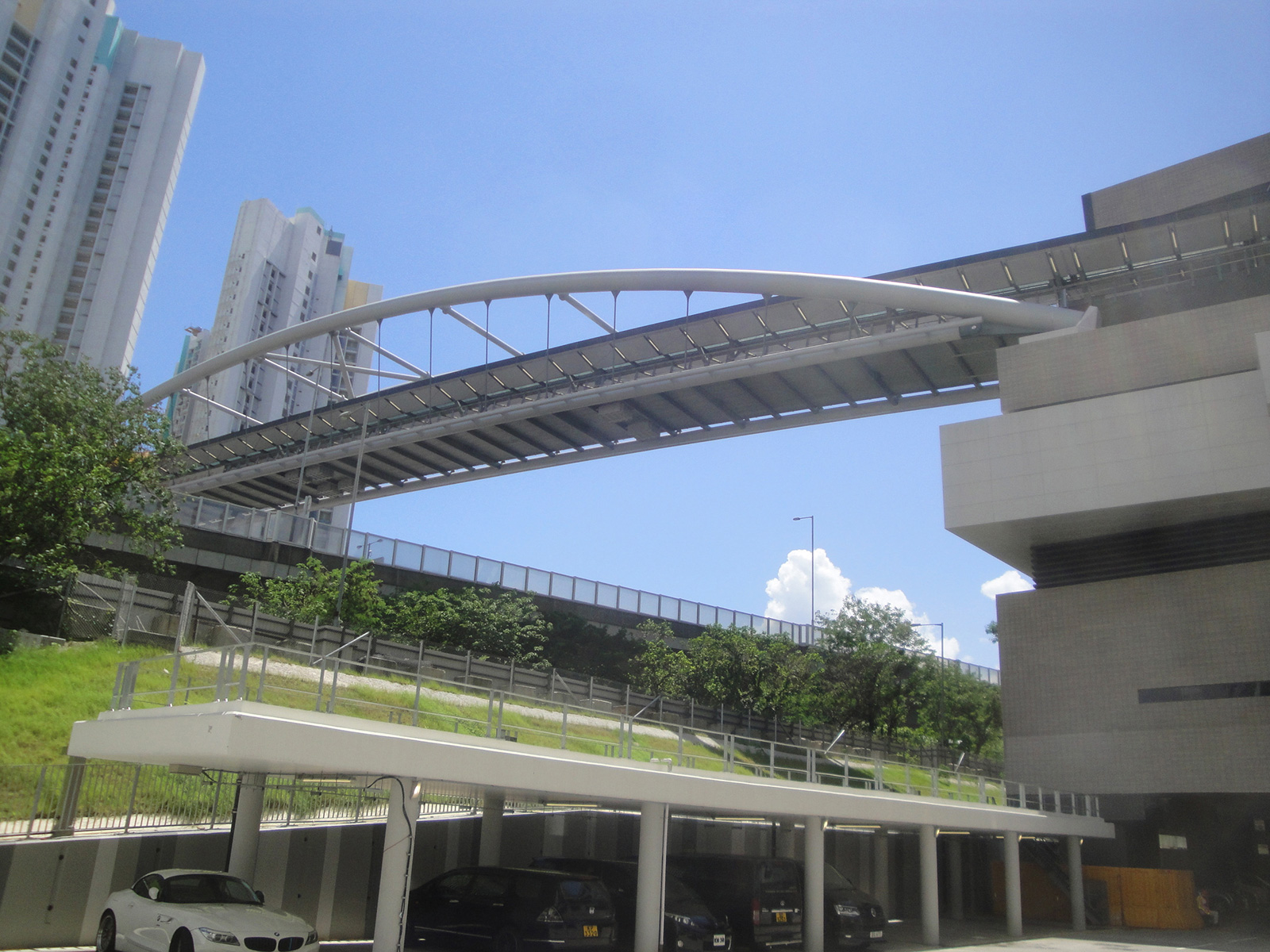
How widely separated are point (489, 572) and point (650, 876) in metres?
34.6

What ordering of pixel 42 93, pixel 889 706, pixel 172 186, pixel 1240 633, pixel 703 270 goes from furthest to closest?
pixel 172 186
pixel 42 93
pixel 889 706
pixel 703 270
pixel 1240 633

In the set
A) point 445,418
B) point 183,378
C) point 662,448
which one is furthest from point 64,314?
point 662,448

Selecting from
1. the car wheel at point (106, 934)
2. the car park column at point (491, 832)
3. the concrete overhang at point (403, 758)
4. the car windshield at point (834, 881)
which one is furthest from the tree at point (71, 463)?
the car windshield at point (834, 881)

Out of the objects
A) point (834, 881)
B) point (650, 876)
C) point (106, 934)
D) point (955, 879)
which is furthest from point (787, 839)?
point (106, 934)

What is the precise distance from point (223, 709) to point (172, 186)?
142 meters

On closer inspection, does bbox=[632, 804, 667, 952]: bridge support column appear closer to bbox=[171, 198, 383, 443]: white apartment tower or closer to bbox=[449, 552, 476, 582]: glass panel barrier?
bbox=[449, 552, 476, 582]: glass panel barrier

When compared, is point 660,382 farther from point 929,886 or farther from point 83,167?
point 83,167

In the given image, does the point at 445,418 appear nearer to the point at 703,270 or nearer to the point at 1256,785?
the point at 703,270

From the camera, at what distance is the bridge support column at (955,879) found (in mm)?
27906

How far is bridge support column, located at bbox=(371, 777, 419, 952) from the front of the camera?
1263cm

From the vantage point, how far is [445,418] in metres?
49.8

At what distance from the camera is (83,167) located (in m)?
127

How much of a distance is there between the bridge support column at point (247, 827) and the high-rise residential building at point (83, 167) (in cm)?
11320

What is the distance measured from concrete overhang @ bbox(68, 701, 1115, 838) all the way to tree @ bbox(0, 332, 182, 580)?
43.0ft
